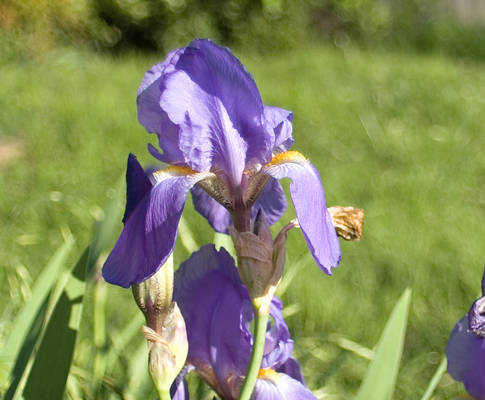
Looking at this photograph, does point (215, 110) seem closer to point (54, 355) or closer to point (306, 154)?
point (54, 355)

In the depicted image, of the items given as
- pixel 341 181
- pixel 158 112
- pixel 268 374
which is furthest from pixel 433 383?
pixel 341 181

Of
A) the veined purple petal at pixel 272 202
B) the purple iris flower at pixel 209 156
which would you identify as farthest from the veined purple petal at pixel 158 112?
the veined purple petal at pixel 272 202

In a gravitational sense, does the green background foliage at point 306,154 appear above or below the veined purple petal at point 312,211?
below

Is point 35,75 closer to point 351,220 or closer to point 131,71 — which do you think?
point 131,71

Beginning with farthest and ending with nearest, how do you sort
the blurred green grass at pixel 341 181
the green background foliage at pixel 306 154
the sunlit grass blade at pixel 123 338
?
the blurred green grass at pixel 341 181, the green background foliage at pixel 306 154, the sunlit grass blade at pixel 123 338

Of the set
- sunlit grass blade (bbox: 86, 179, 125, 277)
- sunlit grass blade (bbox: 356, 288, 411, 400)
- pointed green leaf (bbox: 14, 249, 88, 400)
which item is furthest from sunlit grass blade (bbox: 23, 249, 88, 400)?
sunlit grass blade (bbox: 356, 288, 411, 400)

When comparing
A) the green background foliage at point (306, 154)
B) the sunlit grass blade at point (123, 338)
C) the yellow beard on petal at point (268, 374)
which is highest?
the yellow beard on petal at point (268, 374)

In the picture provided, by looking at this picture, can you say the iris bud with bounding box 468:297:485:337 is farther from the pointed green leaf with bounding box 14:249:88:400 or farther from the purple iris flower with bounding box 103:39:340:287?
the pointed green leaf with bounding box 14:249:88:400

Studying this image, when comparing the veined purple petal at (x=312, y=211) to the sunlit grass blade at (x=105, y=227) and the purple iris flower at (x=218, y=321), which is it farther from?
the sunlit grass blade at (x=105, y=227)

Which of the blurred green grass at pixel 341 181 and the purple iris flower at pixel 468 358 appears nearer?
the purple iris flower at pixel 468 358
